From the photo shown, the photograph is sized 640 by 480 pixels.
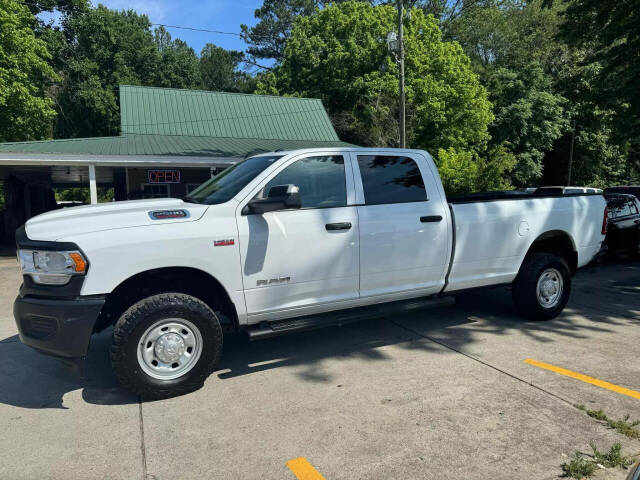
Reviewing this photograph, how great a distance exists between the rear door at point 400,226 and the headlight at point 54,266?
2437 mm

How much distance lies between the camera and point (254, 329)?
4.32 meters

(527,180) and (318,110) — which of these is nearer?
(318,110)

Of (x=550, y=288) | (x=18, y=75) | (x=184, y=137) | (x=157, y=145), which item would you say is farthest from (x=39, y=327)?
(x=18, y=75)

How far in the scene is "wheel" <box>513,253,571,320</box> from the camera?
18.8ft

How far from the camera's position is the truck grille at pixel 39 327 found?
3.61 metres

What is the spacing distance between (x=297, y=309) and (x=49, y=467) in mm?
2193

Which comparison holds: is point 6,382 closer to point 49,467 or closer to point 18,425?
point 18,425

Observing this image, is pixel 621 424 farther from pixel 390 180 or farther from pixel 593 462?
pixel 390 180

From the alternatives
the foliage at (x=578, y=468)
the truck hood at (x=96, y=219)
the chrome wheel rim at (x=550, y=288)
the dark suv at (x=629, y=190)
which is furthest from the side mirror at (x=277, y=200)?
the dark suv at (x=629, y=190)

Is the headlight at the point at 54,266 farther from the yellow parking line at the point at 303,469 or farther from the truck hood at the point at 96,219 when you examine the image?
the yellow parking line at the point at 303,469

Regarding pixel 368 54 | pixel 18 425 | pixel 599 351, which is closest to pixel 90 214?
pixel 18 425

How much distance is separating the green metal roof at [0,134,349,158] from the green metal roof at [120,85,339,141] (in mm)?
529

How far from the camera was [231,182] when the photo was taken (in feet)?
15.1

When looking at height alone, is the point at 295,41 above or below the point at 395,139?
above
